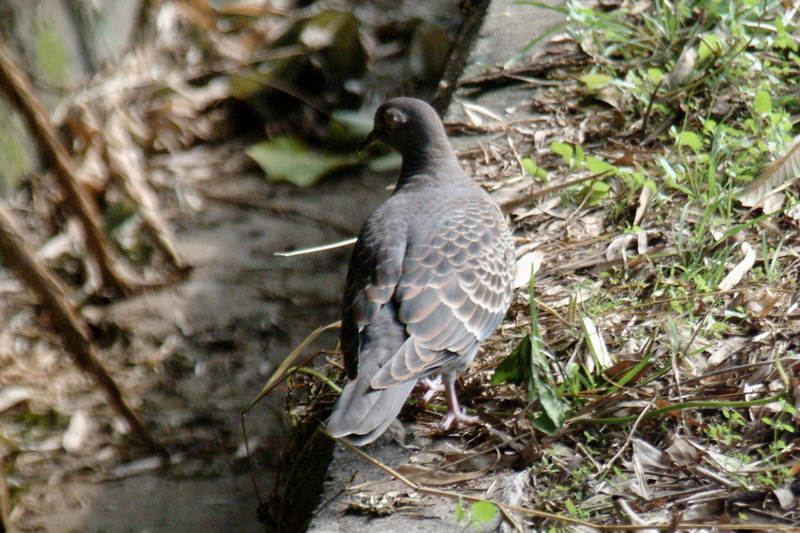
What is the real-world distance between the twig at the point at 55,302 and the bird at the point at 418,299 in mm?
1191

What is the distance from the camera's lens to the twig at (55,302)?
3.28 metres

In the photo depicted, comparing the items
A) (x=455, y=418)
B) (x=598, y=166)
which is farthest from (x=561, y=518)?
(x=598, y=166)

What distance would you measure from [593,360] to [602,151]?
163 centimetres

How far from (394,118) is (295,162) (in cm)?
237

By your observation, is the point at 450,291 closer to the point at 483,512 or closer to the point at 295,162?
the point at 483,512

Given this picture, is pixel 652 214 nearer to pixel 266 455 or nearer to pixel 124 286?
pixel 266 455

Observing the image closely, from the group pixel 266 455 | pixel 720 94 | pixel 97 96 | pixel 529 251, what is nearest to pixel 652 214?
pixel 529 251

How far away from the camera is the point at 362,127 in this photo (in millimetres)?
6582

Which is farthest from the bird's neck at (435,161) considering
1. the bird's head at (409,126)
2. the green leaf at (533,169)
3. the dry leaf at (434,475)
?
the dry leaf at (434,475)

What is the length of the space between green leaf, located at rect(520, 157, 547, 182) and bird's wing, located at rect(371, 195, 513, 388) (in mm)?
Result: 659

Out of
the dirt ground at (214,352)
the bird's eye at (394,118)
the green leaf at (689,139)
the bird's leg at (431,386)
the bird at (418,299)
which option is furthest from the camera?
the dirt ground at (214,352)

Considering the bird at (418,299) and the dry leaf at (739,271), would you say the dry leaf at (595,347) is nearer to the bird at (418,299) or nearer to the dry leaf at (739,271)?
the bird at (418,299)

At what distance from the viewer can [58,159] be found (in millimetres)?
4223

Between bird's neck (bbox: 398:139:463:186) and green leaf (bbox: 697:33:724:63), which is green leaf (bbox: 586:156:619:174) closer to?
bird's neck (bbox: 398:139:463:186)
